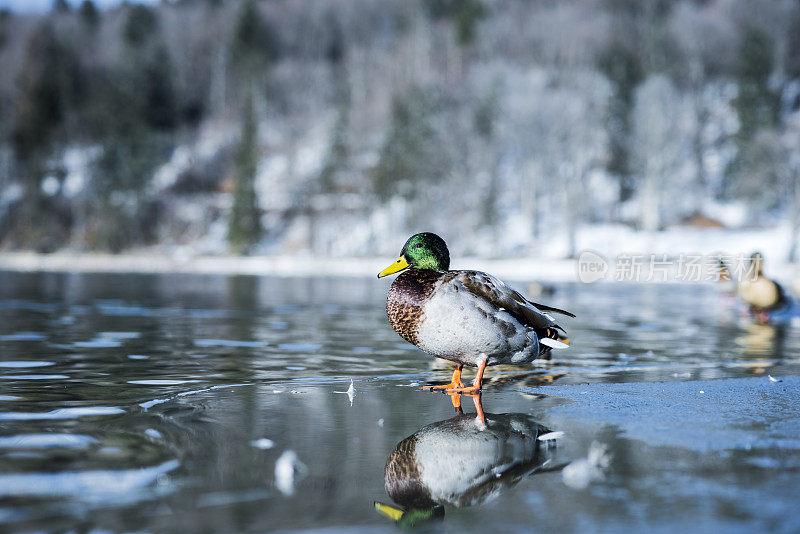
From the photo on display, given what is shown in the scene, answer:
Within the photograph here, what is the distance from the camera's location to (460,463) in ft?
11.2

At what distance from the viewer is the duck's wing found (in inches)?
205

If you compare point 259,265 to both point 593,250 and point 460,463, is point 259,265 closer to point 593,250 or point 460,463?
point 593,250

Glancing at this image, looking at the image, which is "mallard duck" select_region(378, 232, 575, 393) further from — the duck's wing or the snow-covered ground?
the snow-covered ground

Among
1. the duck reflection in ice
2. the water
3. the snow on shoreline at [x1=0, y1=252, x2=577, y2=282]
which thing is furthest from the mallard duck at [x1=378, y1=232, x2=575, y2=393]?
the snow on shoreline at [x1=0, y1=252, x2=577, y2=282]

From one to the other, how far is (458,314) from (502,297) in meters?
0.40

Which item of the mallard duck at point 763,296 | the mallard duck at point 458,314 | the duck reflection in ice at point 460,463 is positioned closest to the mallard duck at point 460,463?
the duck reflection in ice at point 460,463

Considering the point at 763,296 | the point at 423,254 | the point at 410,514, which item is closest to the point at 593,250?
the point at 763,296

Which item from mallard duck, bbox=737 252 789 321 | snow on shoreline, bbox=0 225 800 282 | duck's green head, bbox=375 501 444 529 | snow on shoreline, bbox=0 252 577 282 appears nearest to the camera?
duck's green head, bbox=375 501 444 529

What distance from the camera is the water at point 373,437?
273 cm

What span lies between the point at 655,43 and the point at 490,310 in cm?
7253

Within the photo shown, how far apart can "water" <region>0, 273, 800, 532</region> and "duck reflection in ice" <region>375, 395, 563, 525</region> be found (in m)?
0.02

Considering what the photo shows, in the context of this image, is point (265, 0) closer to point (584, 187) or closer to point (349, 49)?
point (349, 49)

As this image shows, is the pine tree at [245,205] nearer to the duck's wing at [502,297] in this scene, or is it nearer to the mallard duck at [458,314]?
the mallard duck at [458,314]

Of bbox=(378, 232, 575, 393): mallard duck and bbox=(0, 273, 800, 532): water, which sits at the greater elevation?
bbox=(378, 232, 575, 393): mallard duck
